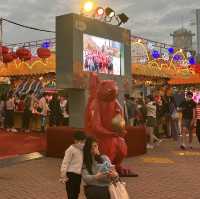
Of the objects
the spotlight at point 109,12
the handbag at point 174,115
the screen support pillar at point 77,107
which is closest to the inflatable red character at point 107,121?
the screen support pillar at point 77,107

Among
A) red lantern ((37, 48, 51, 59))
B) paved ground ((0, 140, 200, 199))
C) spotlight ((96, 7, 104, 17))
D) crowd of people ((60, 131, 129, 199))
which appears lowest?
paved ground ((0, 140, 200, 199))

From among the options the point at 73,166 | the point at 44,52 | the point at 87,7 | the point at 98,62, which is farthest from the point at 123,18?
the point at 73,166

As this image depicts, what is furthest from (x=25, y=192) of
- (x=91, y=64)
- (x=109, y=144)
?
(x=91, y=64)

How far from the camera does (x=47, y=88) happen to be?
22.8 meters

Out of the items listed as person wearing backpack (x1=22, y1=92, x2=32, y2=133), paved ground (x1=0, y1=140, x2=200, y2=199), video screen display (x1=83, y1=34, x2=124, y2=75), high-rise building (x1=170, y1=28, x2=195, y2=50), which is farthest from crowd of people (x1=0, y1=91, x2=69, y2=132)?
high-rise building (x1=170, y1=28, x2=195, y2=50)

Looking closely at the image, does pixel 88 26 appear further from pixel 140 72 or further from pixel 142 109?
pixel 140 72

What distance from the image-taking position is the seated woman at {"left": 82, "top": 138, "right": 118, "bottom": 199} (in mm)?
4719

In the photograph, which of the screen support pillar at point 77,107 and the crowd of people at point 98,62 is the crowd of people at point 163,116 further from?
the screen support pillar at point 77,107

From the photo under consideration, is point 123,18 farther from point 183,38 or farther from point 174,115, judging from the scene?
point 183,38

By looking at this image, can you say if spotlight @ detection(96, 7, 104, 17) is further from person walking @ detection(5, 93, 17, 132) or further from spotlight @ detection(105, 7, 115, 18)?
person walking @ detection(5, 93, 17, 132)

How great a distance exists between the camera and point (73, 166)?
18.2 feet

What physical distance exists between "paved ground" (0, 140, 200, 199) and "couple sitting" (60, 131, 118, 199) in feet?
5.84

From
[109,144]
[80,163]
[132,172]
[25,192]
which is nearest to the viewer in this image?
[80,163]

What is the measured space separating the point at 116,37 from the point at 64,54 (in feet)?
7.07
